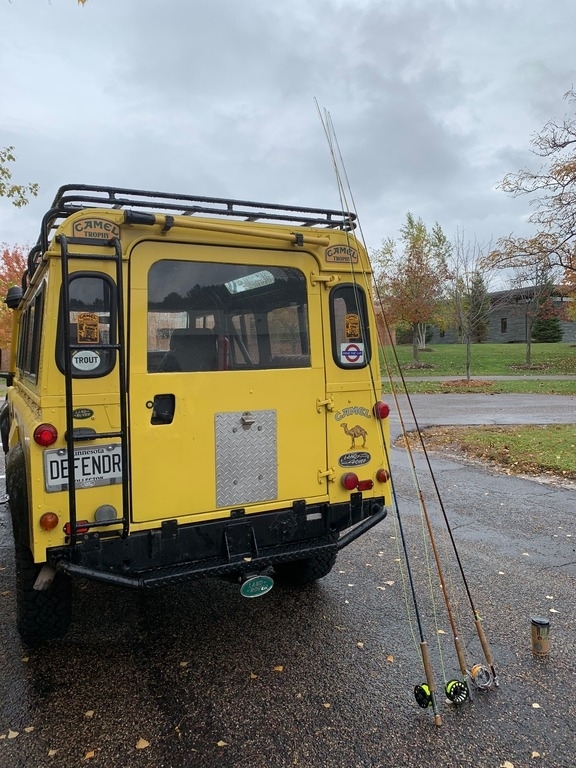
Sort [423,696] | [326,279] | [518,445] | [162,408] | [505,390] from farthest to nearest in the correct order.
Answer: [505,390] < [518,445] < [326,279] < [162,408] < [423,696]

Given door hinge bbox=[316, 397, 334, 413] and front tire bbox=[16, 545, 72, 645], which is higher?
door hinge bbox=[316, 397, 334, 413]

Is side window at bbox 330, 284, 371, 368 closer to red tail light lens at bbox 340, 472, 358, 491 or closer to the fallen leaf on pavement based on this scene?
red tail light lens at bbox 340, 472, 358, 491

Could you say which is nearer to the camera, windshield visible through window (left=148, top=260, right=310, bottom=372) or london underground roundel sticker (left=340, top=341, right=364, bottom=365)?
windshield visible through window (left=148, top=260, right=310, bottom=372)

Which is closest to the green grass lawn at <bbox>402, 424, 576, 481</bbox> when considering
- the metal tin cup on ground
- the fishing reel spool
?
the metal tin cup on ground

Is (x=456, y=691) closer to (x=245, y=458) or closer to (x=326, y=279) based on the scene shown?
(x=245, y=458)

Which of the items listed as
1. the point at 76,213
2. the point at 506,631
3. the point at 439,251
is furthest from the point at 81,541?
the point at 439,251

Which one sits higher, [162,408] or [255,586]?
[162,408]

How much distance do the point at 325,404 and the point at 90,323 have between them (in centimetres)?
158

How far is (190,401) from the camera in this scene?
3277 millimetres

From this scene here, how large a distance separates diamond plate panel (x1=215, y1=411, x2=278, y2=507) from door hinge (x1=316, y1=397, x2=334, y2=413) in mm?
334

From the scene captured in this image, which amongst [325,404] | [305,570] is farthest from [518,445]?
[325,404]

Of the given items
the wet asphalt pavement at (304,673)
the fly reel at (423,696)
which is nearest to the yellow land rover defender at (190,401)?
the wet asphalt pavement at (304,673)

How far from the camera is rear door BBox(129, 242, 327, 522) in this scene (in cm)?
318

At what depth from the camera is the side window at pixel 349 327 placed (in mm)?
3801
